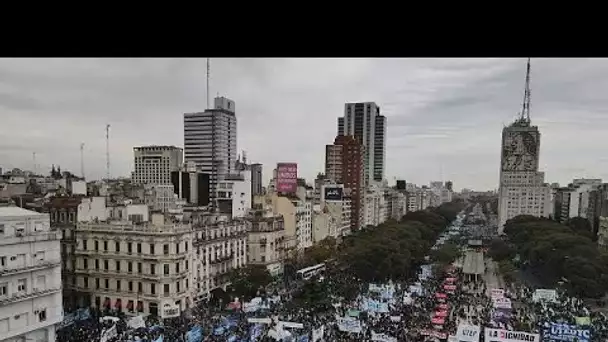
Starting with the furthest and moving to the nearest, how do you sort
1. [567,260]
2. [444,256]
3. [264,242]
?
[444,256], [264,242], [567,260]

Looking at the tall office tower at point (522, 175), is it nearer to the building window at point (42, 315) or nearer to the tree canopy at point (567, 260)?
the tree canopy at point (567, 260)

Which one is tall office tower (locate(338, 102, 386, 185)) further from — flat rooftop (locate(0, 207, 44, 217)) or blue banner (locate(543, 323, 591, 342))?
flat rooftop (locate(0, 207, 44, 217))

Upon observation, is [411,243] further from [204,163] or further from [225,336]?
[204,163]

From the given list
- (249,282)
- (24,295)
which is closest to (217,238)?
(249,282)

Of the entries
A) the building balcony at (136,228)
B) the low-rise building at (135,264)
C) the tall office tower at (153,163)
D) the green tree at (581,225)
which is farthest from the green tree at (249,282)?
the tall office tower at (153,163)

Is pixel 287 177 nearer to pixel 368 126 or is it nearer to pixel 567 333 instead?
pixel 567 333

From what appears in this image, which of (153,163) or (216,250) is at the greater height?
(153,163)
